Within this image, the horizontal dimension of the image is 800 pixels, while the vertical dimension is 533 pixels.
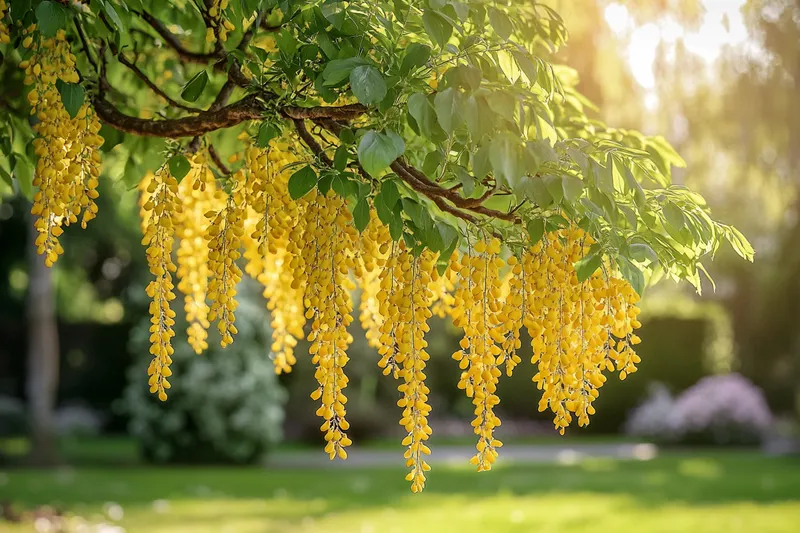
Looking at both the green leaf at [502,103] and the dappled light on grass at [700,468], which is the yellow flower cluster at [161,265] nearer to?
the green leaf at [502,103]

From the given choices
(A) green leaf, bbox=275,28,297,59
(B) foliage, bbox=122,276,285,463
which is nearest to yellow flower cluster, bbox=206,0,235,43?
(A) green leaf, bbox=275,28,297,59

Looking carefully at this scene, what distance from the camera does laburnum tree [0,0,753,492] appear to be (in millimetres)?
2469

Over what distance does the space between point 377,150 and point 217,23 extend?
107 centimetres

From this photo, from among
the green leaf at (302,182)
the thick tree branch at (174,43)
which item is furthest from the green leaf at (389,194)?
the thick tree branch at (174,43)

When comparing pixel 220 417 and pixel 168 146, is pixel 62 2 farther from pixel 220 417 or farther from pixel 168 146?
pixel 220 417

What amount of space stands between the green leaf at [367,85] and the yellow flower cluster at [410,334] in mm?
518

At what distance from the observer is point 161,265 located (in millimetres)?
3156

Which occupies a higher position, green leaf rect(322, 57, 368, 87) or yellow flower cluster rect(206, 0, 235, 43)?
yellow flower cluster rect(206, 0, 235, 43)

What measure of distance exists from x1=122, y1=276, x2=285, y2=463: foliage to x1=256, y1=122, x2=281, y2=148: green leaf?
8.50m

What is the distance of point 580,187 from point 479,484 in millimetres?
7883

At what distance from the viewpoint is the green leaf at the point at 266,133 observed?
281cm

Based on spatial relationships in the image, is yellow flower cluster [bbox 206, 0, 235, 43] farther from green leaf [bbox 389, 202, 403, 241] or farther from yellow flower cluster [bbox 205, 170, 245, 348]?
green leaf [bbox 389, 202, 403, 241]

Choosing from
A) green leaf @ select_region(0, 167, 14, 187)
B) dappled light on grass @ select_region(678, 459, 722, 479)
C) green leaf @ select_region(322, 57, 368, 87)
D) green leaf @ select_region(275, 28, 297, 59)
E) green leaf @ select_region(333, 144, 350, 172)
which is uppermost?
green leaf @ select_region(275, 28, 297, 59)

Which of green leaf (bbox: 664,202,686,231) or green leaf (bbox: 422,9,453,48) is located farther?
green leaf (bbox: 664,202,686,231)
